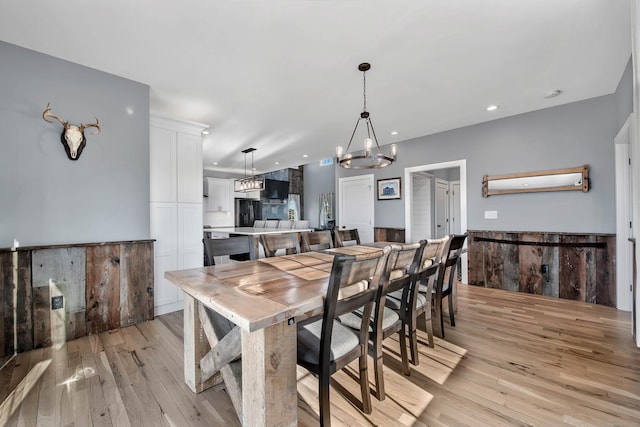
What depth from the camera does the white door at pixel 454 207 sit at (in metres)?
6.57

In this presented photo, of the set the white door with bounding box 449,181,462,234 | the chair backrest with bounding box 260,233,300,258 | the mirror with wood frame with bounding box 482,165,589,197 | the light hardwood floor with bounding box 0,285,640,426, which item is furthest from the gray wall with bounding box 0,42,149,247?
the white door with bounding box 449,181,462,234

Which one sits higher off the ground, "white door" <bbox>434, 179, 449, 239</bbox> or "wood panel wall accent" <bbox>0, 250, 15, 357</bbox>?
"white door" <bbox>434, 179, 449, 239</bbox>

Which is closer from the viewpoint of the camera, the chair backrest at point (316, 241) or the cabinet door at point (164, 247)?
the chair backrest at point (316, 241)

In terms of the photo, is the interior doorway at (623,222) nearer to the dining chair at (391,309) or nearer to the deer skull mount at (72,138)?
the dining chair at (391,309)

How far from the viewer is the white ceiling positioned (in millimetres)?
1854

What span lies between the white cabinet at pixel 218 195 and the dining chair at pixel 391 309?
6.41 meters

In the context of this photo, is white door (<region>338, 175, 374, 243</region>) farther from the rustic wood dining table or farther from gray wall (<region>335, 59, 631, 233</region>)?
the rustic wood dining table

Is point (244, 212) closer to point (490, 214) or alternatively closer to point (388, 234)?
point (388, 234)

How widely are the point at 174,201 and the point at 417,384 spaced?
124 inches

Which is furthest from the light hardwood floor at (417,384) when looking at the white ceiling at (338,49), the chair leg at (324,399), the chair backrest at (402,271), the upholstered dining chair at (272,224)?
the upholstered dining chair at (272,224)

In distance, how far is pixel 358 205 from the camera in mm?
5797

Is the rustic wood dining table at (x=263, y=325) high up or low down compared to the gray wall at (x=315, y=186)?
down

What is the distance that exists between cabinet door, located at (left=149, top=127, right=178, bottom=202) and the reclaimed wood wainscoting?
0.65 m

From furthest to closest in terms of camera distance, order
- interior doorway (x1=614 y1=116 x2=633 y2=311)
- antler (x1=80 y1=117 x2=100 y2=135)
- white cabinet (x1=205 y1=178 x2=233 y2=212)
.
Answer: white cabinet (x1=205 y1=178 x2=233 y2=212)
interior doorway (x1=614 y1=116 x2=633 y2=311)
antler (x1=80 y1=117 x2=100 y2=135)
